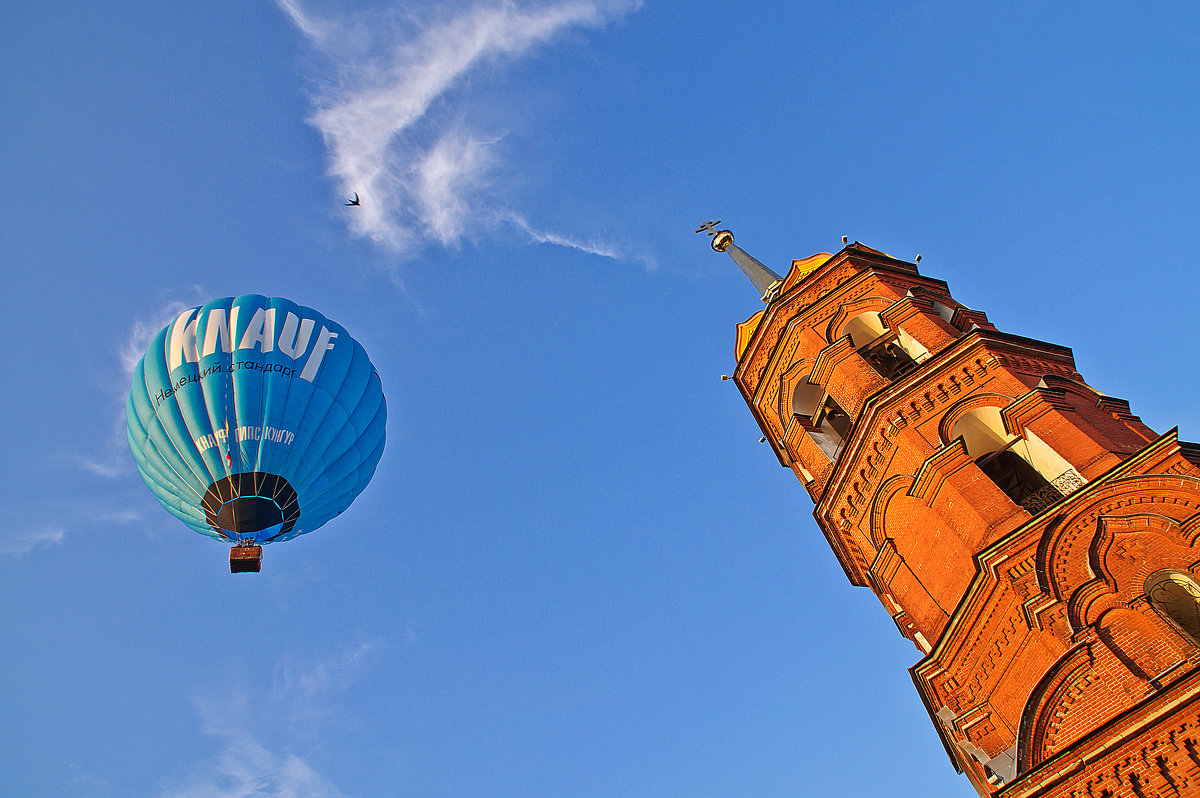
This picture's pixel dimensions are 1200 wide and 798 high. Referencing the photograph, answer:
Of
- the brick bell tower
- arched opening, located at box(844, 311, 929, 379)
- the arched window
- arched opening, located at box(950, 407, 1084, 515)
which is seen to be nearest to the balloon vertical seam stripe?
the brick bell tower

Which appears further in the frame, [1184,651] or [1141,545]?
[1141,545]

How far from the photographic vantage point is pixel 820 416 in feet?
75.2

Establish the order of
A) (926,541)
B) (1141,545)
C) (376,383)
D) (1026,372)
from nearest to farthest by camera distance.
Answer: (1141,545)
(926,541)
(1026,372)
(376,383)

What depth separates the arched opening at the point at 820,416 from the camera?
22562 millimetres

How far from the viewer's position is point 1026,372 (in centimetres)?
1894

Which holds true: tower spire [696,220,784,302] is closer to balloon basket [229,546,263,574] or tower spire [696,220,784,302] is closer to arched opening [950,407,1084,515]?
arched opening [950,407,1084,515]

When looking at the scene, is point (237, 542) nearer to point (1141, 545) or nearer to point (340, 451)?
point (340, 451)

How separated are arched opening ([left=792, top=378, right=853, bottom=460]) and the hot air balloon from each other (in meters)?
12.1

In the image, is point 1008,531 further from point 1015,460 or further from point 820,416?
point 820,416

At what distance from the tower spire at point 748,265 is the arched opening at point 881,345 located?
3.37m

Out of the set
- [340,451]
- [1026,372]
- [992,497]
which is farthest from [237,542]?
[1026,372]

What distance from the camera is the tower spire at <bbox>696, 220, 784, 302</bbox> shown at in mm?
26797

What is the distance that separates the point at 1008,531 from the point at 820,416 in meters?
7.64

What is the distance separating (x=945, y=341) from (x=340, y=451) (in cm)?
1571
